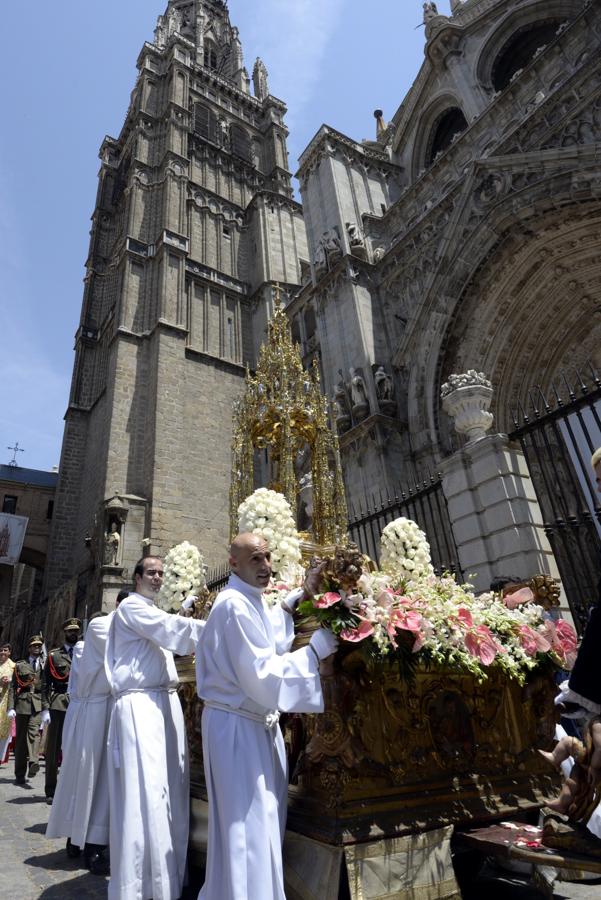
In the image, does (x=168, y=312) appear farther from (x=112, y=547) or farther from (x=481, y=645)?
(x=481, y=645)

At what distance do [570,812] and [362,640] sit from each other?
3.57 feet

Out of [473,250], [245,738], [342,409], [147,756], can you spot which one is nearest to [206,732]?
[245,738]

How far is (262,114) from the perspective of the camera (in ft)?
118

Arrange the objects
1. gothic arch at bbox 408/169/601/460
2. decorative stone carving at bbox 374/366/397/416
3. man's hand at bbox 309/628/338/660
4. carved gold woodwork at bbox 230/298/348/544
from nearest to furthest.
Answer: man's hand at bbox 309/628/338/660, carved gold woodwork at bbox 230/298/348/544, gothic arch at bbox 408/169/601/460, decorative stone carving at bbox 374/366/397/416

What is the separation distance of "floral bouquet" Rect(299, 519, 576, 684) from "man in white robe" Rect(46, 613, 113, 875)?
7.52ft

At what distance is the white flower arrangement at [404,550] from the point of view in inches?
173

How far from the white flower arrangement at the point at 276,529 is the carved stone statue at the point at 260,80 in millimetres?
43301

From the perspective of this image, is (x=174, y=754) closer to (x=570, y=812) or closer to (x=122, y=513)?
(x=570, y=812)

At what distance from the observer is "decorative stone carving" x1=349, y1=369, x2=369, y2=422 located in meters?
14.3

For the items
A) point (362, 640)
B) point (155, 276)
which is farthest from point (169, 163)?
point (362, 640)

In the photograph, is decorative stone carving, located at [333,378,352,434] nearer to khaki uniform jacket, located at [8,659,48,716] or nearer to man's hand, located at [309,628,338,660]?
khaki uniform jacket, located at [8,659,48,716]

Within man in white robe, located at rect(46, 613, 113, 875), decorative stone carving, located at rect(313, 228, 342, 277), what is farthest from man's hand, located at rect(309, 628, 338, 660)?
decorative stone carving, located at rect(313, 228, 342, 277)

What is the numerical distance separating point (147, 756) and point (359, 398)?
39.1 ft

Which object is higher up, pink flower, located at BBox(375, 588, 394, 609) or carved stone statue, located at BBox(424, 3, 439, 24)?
carved stone statue, located at BBox(424, 3, 439, 24)
